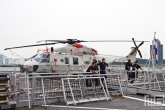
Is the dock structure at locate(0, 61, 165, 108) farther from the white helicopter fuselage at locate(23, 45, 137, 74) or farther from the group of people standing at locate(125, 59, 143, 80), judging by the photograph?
the white helicopter fuselage at locate(23, 45, 137, 74)

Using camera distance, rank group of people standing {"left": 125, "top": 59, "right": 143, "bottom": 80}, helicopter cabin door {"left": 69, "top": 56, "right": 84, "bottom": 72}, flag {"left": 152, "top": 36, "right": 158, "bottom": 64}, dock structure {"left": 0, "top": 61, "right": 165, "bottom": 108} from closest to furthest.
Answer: dock structure {"left": 0, "top": 61, "right": 165, "bottom": 108}
flag {"left": 152, "top": 36, "right": 158, "bottom": 64}
group of people standing {"left": 125, "top": 59, "right": 143, "bottom": 80}
helicopter cabin door {"left": 69, "top": 56, "right": 84, "bottom": 72}

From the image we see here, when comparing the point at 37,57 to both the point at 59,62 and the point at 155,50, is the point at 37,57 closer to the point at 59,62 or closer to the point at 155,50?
the point at 59,62

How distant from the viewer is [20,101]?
7258mm

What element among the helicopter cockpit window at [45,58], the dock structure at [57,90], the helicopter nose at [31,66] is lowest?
the dock structure at [57,90]

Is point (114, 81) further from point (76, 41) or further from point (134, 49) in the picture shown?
point (134, 49)

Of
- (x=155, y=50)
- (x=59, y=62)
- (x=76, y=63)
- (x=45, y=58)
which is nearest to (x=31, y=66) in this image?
(x=45, y=58)

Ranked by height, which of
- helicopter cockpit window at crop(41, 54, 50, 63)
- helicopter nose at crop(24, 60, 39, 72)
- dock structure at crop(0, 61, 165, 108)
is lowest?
dock structure at crop(0, 61, 165, 108)

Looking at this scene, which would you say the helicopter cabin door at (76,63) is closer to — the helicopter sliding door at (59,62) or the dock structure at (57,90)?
the helicopter sliding door at (59,62)

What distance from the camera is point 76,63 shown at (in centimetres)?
1947

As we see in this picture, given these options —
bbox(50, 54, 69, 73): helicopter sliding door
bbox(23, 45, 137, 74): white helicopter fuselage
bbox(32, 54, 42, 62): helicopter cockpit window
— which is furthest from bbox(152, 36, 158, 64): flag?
bbox(32, 54, 42, 62): helicopter cockpit window

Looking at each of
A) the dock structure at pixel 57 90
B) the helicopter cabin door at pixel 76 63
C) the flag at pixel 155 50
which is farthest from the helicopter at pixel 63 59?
the dock structure at pixel 57 90

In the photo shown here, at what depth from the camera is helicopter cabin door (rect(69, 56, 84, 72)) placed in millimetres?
19203

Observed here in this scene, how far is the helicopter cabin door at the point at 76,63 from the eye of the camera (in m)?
19.2

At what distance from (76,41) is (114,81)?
26.2ft
